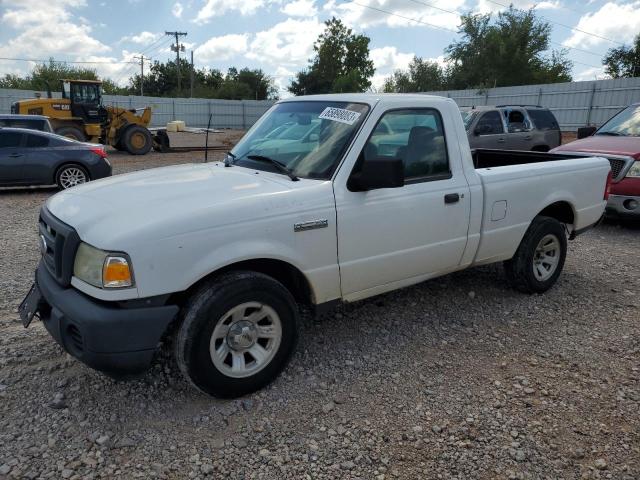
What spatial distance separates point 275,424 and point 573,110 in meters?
27.5

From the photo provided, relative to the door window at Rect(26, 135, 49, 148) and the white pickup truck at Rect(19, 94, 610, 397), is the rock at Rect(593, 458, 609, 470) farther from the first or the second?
the door window at Rect(26, 135, 49, 148)

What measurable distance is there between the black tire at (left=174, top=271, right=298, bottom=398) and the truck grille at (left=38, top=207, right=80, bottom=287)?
70cm

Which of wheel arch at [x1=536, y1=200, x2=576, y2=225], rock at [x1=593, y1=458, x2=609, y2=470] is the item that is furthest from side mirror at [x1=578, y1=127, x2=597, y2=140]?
rock at [x1=593, y1=458, x2=609, y2=470]

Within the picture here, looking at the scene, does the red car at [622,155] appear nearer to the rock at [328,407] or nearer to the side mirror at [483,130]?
the side mirror at [483,130]

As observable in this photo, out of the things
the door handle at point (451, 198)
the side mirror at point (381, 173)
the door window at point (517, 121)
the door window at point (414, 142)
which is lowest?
the door handle at point (451, 198)

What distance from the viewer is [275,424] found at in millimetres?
3039

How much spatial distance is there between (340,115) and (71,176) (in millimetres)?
9247

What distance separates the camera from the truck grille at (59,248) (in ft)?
9.52

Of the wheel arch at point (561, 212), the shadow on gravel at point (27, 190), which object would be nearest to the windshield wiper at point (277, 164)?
the wheel arch at point (561, 212)

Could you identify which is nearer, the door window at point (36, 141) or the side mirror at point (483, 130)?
the door window at point (36, 141)

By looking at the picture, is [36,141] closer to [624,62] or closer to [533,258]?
[533,258]

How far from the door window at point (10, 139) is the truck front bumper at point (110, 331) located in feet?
30.7

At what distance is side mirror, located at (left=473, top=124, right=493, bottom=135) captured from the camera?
11977 millimetres

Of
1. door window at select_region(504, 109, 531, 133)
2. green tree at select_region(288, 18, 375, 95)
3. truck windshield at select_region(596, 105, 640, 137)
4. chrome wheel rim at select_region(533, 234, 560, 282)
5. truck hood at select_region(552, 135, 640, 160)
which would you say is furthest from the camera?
green tree at select_region(288, 18, 375, 95)
